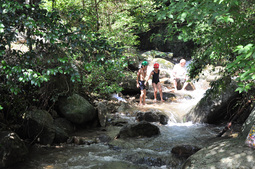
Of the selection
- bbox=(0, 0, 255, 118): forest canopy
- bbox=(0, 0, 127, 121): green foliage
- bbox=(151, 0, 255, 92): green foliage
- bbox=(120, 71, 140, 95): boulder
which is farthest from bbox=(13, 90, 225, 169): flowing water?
bbox=(120, 71, 140, 95): boulder

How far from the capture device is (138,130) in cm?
670

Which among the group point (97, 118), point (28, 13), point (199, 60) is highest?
point (28, 13)

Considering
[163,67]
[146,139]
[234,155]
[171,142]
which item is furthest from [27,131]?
[163,67]

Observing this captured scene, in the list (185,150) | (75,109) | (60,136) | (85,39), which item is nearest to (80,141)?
(60,136)

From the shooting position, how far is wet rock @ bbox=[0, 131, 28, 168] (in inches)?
167

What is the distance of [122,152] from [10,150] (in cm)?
251

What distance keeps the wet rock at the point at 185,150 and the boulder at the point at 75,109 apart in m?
3.24

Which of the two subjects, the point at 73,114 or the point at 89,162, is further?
the point at 73,114

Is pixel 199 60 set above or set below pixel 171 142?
above

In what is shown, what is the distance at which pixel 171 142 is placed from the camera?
6254 millimetres

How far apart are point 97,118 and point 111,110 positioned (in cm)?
166

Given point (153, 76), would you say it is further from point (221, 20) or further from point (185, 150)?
point (221, 20)

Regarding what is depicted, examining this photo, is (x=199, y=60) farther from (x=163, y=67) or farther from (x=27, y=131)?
(x=163, y=67)

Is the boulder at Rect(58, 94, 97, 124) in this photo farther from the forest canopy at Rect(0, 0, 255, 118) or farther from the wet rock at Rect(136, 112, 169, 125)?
the wet rock at Rect(136, 112, 169, 125)
